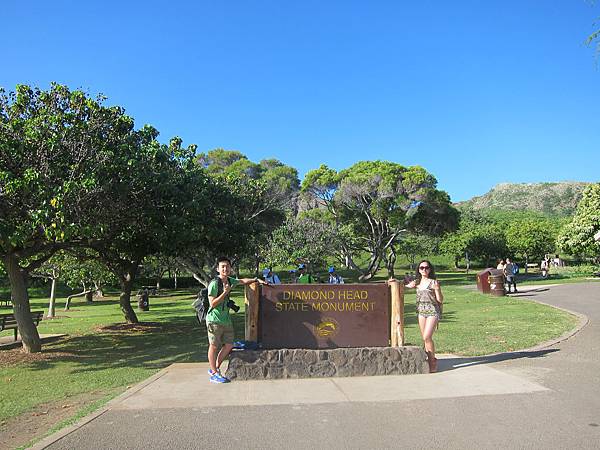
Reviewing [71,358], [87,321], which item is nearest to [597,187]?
[87,321]

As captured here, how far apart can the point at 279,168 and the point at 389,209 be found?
43.9ft

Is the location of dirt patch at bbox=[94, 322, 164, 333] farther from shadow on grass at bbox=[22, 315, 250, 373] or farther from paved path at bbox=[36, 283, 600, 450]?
paved path at bbox=[36, 283, 600, 450]

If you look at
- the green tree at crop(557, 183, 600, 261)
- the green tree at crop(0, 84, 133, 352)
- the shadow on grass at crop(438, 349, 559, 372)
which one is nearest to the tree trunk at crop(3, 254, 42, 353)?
the green tree at crop(0, 84, 133, 352)

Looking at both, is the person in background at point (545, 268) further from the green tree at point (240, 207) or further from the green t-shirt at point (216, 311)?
the green t-shirt at point (216, 311)

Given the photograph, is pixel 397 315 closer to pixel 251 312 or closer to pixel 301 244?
pixel 251 312

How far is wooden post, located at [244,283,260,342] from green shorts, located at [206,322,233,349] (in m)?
0.50

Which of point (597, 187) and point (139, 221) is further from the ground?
Result: point (597, 187)

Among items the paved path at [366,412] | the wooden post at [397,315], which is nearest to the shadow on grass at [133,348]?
the paved path at [366,412]

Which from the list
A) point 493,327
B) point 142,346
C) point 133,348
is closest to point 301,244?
point 142,346

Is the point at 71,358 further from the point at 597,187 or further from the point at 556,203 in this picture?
the point at 556,203

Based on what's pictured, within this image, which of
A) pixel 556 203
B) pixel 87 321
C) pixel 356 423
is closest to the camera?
pixel 356 423

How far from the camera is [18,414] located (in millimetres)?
6348

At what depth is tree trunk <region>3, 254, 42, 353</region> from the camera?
1095cm

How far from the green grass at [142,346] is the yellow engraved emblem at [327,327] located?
8.80ft
